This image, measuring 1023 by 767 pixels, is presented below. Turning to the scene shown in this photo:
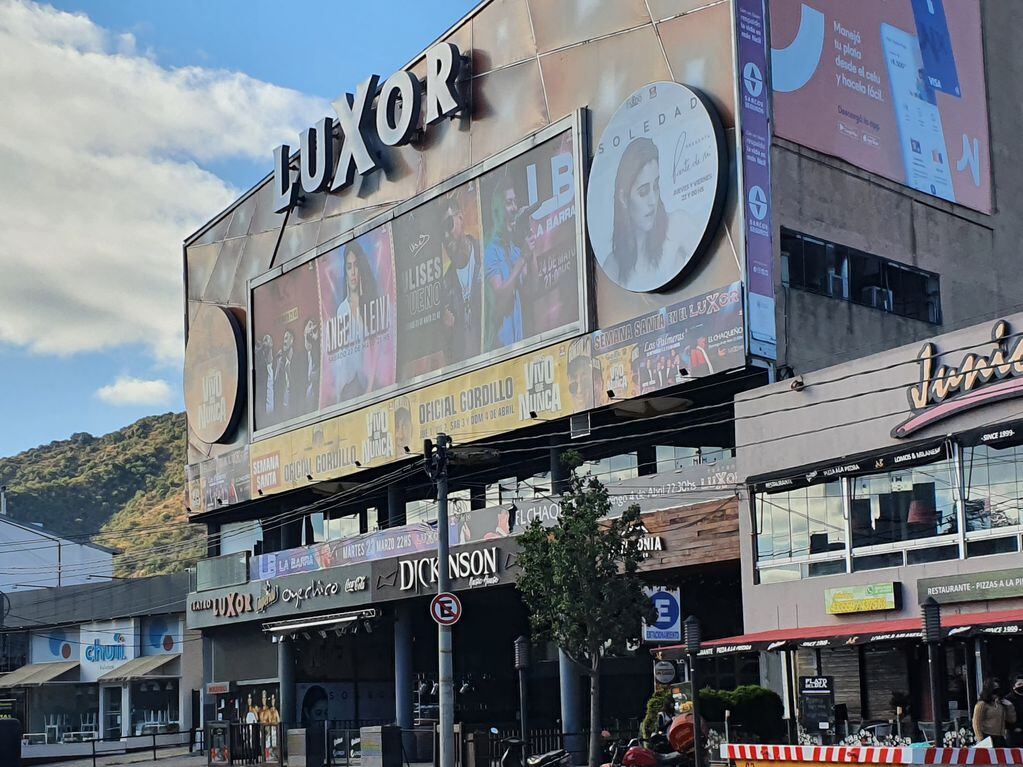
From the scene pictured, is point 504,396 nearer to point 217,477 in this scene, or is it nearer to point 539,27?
point 539,27

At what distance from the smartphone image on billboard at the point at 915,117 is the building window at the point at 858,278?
2586 millimetres

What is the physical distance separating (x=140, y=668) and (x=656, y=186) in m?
36.4

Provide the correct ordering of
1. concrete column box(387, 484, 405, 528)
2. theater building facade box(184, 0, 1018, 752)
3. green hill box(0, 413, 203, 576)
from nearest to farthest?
theater building facade box(184, 0, 1018, 752) < concrete column box(387, 484, 405, 528) < green hill box(0, 413, 203, 576)

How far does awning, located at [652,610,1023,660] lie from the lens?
23.4 metres

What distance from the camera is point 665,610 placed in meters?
27.2

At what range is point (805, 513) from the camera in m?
29.2

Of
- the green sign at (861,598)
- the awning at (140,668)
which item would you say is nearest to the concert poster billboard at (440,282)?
the green sign at (861,598)

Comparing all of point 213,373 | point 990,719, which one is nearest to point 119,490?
point 213,373

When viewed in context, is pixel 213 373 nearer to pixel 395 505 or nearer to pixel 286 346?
pixel 286 346

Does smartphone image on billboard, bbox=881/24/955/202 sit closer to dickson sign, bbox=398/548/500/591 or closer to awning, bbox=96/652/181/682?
dickson sign, bbox=398/548/500/591

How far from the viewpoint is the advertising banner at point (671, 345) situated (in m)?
32.7

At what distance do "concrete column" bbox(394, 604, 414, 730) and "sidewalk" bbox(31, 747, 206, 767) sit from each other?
6.50m

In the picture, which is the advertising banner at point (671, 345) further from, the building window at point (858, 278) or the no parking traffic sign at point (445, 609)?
the no parking traffic sign at point (445, 609)

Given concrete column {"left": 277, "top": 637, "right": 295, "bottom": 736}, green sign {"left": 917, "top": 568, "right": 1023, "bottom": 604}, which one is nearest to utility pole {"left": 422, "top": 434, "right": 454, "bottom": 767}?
green sign {"left": 917, "top": 568, "right": 1023, "bottom": 604}
